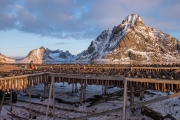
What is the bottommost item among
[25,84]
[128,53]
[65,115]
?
[65,115]

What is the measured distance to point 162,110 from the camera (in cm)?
1617

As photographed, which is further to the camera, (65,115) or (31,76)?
(65,115)

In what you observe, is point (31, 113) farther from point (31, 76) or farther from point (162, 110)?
point (162, 110)

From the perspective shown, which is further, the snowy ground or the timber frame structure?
the snowy ground

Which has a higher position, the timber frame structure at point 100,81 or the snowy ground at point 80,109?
the timber frame structure at point 100,81

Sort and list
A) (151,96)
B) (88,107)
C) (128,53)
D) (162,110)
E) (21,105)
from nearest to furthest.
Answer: (162,110), (88,107), (21,105), (151,96), (128,53)

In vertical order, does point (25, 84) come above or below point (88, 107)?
above

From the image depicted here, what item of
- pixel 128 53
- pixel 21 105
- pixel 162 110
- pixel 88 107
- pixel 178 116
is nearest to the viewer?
pixel 178 116

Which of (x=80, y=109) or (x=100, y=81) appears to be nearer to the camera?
(x=100, y=81)

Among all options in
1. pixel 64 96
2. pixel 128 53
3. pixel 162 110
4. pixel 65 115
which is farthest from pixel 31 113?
pixel 128 53

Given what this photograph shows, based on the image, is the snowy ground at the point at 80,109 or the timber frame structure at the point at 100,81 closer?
the timber frame structure at the point at 100,81

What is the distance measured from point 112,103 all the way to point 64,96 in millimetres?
7678

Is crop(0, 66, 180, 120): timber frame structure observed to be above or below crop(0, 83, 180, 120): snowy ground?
above

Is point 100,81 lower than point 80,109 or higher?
higher
